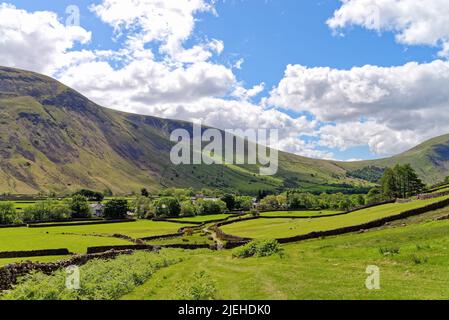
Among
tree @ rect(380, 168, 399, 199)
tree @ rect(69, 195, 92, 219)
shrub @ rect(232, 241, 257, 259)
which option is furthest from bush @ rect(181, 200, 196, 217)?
shrub @ rect(232, 241, 257, 259)

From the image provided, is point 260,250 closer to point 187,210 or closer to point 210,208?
point 187,210

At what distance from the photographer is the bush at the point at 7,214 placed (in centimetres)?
13250

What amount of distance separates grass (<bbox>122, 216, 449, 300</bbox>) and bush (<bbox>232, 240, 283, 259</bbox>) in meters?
2.75

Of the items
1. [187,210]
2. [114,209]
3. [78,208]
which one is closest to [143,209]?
[187,210]

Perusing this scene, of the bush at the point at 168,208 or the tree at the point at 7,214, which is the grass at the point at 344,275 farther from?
the bush at the point at 168,208

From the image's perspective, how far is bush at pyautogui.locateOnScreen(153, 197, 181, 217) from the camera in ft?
582

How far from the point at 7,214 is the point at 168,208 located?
66732 millimetres

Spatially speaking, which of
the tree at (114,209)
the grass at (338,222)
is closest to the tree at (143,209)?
the tree at (114,209)

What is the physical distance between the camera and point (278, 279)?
2598 cm

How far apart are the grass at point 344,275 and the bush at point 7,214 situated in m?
119

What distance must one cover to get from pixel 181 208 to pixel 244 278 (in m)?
155

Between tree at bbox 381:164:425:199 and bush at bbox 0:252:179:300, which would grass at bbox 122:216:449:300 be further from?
tree at bbox 381:164:425:199
